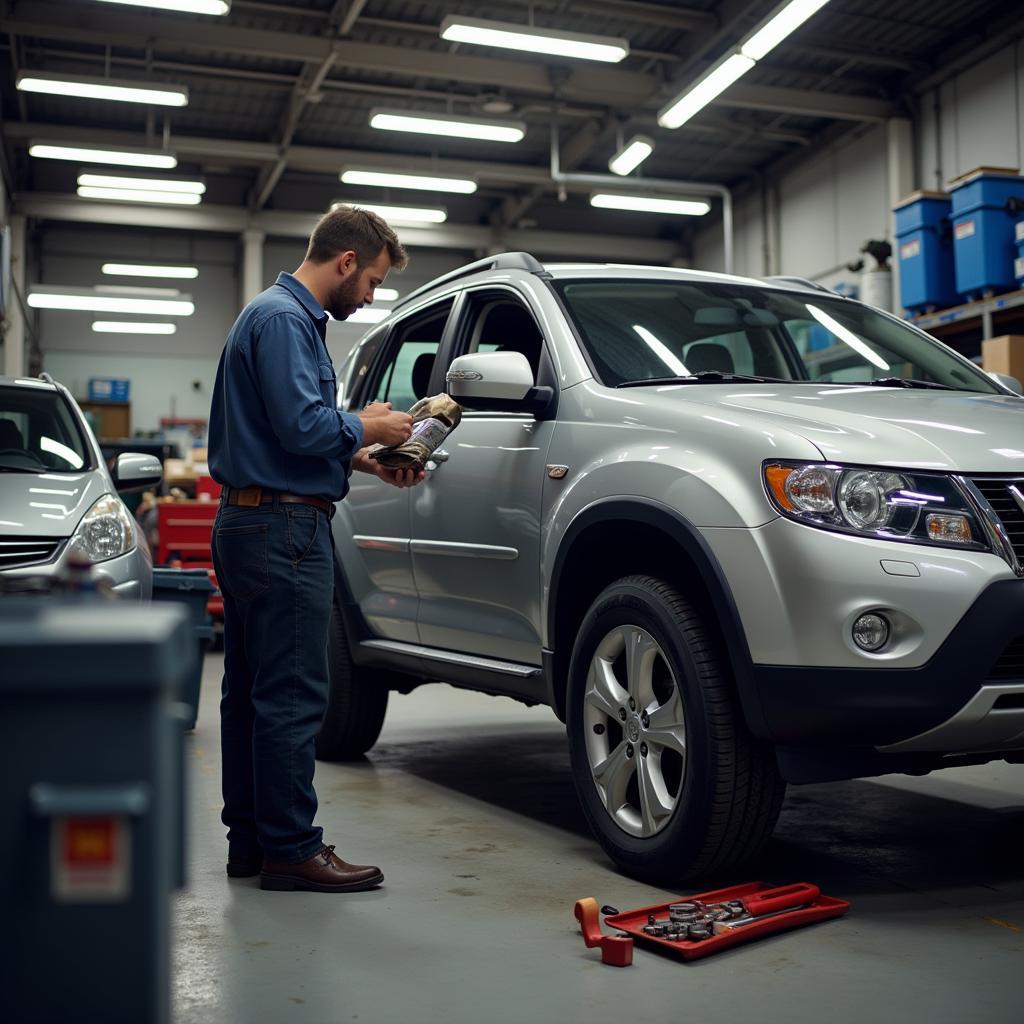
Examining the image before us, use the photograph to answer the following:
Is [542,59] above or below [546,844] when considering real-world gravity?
above

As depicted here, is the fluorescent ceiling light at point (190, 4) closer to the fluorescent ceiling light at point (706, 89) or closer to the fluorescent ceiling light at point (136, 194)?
the fluorescent ceiling light at point (706, 89)

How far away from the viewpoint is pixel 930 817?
416cm

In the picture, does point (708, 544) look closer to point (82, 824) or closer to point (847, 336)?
point (847, 336)

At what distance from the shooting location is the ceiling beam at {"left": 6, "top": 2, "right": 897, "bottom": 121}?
1306cm

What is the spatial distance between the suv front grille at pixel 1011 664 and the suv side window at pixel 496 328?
79.4 inches

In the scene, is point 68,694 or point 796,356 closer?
point 68,694

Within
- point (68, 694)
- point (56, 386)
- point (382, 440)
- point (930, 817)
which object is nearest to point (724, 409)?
point (382, 440)

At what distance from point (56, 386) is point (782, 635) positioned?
179 inches

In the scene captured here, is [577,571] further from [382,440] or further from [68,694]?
[68,694]

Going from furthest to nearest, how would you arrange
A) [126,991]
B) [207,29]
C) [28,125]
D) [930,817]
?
[28,125] < [207,29] < [930,817] < [126,991]

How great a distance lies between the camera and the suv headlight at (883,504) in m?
2.83

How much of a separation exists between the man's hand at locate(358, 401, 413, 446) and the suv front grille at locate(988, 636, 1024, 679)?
61.9 inches

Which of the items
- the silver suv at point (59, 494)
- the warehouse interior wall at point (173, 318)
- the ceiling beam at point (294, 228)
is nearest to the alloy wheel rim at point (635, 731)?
the silver suv at point (59, 494)

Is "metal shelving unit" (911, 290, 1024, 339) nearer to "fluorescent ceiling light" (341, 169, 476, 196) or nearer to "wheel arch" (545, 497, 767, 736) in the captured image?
"wheel arch" (545, 497, 767, 736)
